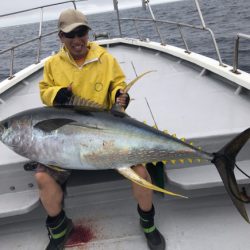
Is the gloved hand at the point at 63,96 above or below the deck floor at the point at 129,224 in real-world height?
above

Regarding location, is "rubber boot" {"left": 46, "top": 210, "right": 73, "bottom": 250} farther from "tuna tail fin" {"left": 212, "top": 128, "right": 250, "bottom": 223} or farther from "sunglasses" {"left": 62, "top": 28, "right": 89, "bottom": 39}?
"sunglasses" {"left": 62, "top": 28, "right": 89, "bottom": 39}

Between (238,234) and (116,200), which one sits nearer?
(238,234)

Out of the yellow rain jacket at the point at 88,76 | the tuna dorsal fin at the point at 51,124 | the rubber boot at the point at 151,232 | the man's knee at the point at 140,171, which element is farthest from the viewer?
the yellow rain jacket at the point at 88,76

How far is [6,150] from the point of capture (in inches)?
121

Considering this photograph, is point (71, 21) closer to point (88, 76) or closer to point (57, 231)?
point (88, 76)

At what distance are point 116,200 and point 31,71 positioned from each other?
3228 mm

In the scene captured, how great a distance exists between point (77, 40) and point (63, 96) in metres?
0.47

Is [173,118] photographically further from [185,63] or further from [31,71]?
[31,71]

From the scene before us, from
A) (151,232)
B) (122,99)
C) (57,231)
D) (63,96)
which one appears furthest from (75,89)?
(151,232)

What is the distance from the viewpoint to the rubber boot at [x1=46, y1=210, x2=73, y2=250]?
2586 millimetres

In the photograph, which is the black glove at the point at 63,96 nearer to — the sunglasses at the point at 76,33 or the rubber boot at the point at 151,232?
the sunglasses at the point at 76,33

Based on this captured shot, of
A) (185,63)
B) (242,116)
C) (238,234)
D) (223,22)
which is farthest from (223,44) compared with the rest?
(238,234)

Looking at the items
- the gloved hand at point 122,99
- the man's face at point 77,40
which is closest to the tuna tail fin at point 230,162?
the gloved hand at point 122,99

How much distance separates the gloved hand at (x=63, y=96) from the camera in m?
2.60
